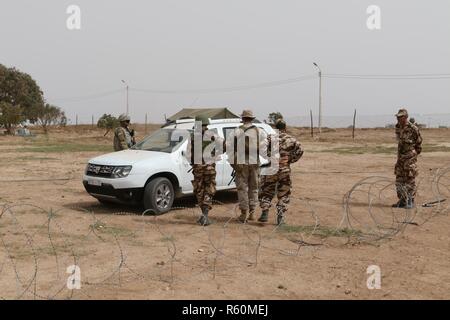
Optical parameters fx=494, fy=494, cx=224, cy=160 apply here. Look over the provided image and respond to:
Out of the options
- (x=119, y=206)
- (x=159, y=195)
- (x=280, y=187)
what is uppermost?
(x=280, y=187)

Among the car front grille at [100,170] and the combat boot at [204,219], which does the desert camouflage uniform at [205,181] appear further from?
the car front grille at [100,170]

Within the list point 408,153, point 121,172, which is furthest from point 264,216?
point 408,153

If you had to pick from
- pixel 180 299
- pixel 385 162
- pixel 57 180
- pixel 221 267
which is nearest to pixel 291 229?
pixel 221 267

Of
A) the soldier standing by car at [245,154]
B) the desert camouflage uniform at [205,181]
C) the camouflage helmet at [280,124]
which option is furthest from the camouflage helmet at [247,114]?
the desert camouflage uniform at [205,181]

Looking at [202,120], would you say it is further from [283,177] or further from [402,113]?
[402,113]

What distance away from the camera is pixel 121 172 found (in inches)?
336

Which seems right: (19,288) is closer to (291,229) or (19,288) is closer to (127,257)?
(127,257)

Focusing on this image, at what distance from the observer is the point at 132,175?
8453 millimetres

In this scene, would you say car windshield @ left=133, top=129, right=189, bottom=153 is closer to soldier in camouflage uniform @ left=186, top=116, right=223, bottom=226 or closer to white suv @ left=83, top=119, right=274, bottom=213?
white suv @ left=83, top=119, right=274, bottom=213

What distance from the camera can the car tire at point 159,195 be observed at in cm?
855

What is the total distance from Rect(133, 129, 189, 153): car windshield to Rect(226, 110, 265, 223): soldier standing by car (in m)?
1.40

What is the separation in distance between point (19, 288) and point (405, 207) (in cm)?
726

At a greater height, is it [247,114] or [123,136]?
[247,114]

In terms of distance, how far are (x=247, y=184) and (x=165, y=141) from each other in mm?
2086
